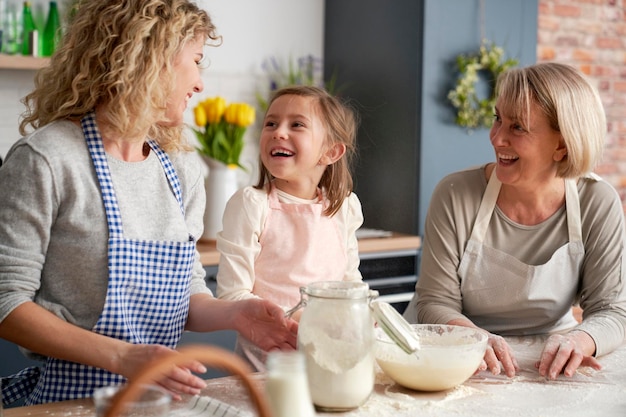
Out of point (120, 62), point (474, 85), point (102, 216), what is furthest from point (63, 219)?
point (474, 85)

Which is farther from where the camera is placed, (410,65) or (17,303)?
(410,65)

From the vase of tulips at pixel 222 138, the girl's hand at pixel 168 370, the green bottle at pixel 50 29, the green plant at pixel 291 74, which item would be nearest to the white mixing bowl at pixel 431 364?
the girl's hand at pixel 168 370

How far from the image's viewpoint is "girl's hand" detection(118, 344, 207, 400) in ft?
4.36

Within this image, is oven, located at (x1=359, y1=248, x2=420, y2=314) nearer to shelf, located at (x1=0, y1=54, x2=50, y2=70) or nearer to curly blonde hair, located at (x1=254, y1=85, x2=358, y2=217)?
curly blonde hair, located at (x1=254, y1=85, x2=358, y2=217)

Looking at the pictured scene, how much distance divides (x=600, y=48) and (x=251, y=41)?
2.17 m

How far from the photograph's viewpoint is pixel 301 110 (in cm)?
215

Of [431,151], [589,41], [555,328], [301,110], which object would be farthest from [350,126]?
[589,41]

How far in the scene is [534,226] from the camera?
2191mm

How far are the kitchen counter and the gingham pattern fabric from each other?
15 cm

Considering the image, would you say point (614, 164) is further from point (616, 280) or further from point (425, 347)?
point (425, 347)

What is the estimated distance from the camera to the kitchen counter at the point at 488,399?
4.63 ft

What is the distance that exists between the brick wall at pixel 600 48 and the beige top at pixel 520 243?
2601 mm

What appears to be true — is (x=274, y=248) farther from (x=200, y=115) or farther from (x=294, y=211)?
(x=200, y=115)

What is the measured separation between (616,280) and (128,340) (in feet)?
4.01
